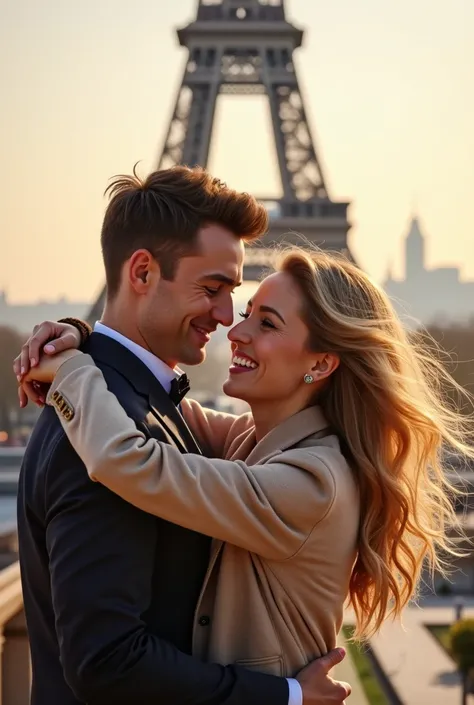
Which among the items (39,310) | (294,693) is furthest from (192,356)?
(39,310)

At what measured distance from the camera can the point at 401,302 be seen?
3936 millimetres

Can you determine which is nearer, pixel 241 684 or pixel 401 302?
pixel 241 684

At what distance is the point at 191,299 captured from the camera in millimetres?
3189

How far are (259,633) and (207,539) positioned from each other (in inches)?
10.8

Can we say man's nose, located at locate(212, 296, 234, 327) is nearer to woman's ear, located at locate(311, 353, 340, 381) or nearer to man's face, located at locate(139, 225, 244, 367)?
man's face, located at locate(139, 225, 244, 367)

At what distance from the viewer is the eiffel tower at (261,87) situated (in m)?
38.8

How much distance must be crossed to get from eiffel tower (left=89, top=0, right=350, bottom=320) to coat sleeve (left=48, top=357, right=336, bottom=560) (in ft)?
116

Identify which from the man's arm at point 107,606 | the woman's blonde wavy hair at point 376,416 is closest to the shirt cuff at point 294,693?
the man's arm at point 107,606

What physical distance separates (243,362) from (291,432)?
0.25 m

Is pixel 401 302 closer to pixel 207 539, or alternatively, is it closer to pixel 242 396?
pixel 242 396

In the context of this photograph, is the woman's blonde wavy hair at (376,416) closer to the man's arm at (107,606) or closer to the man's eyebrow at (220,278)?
the man's eyebrow at (220,278)

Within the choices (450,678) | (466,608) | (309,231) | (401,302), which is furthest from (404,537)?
(309,231)

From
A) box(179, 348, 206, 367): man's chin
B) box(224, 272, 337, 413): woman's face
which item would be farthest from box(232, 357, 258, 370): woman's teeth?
box(179, 348, 206, 367): man's chin

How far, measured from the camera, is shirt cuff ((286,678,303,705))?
115 inches
